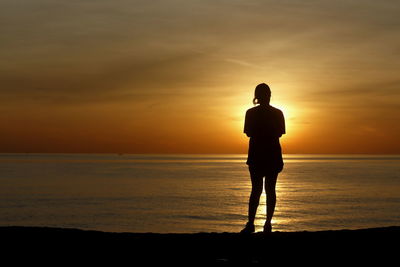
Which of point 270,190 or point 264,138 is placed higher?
point 264,138

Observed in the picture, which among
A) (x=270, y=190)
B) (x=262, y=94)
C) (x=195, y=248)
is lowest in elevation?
(x=195, y=248)

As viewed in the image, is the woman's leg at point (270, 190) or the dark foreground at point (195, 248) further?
the woman's leg at point (270, 190)

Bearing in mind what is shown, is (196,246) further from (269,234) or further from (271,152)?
(271,152)

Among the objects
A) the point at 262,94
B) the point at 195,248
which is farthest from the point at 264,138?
the point at 195,248

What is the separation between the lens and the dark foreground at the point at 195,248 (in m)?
7.02

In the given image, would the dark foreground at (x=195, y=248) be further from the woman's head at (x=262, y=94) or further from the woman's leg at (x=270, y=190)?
the woman's head at (x=262, y=94)

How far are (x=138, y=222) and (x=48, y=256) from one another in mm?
29471

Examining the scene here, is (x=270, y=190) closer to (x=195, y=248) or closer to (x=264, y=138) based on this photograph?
(x=264, y=138)

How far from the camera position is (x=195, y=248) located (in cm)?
782

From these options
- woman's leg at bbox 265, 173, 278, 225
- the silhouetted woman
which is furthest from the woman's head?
woman's leg at bbox 265, 173, 278, 225

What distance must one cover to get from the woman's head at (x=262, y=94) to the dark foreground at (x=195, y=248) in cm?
230

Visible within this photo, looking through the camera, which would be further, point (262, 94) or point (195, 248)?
point (262, 94)

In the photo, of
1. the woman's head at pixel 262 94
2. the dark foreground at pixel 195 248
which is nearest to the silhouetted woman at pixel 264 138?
the woman's head at pixel 262 94

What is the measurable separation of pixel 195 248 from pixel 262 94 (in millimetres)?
2870
